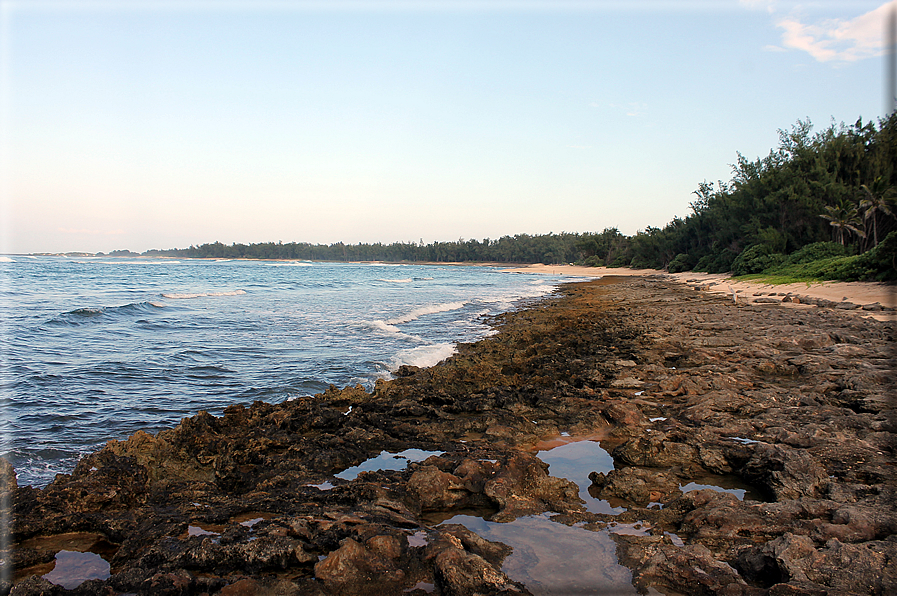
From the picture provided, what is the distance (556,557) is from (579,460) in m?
2.10

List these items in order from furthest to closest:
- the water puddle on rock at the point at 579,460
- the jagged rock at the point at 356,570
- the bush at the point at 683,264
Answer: the bush at the point at 683,264, the water puddle on rock at the point at 579,460, the jagged rock at the point at 356,570

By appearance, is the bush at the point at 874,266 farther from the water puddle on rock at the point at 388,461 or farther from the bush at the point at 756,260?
the water puddle on rock at the point at 388,461

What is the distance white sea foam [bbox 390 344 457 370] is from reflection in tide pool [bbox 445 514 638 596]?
744 centimetres

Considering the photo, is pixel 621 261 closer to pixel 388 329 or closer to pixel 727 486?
pixel 388 329

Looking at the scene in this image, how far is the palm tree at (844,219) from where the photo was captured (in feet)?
117

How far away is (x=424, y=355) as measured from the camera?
12.5 meters

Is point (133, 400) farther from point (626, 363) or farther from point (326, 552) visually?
point (626, 363)

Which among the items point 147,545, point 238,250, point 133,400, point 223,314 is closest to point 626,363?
point 147,545

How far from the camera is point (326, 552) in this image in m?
3.49

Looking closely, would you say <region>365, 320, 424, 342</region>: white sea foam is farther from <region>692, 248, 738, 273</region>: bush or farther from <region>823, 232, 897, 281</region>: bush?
<region>692, 248, 738, 273</region>: bush

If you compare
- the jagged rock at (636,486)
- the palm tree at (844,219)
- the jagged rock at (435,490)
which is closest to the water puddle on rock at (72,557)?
the jagged rock at (435,490)

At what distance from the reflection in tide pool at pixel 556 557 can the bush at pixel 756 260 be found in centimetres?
4173

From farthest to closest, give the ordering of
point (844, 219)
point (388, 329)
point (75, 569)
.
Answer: point (844, 219), point (388, 329), point (75, 569)

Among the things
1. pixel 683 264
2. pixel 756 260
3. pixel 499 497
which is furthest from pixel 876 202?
pixel 499 497
